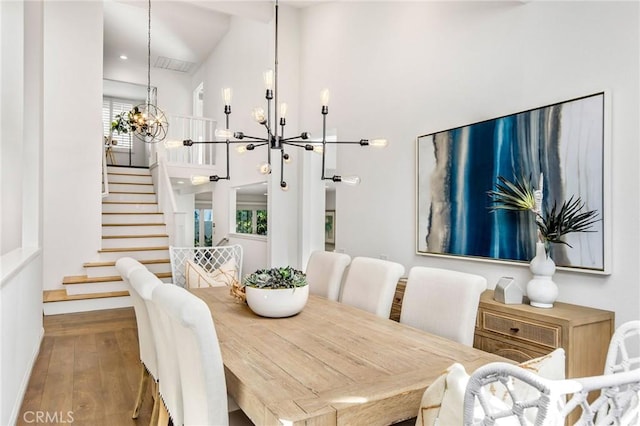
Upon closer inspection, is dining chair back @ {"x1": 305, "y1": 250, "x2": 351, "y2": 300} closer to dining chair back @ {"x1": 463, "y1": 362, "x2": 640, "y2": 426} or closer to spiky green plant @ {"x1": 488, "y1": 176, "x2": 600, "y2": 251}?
spiky green plant @ {"x1": 488, "y1": 176, "x2": 600, "y2": 251}

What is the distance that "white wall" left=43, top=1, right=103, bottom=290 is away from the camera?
556 cm

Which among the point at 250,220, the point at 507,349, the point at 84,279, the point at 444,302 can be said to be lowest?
the point at 84,279

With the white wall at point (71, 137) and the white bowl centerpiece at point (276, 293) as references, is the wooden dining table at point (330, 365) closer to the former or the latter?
the white bowl centerpiece at point (276, 293)

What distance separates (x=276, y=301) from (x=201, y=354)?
92cm

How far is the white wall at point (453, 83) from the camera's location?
7.39 ft

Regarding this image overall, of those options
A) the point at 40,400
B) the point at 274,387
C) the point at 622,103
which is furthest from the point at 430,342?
the point at 40,400

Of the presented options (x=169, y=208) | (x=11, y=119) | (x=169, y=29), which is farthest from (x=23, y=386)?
(x=169, y=29)

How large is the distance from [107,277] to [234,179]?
101 inches

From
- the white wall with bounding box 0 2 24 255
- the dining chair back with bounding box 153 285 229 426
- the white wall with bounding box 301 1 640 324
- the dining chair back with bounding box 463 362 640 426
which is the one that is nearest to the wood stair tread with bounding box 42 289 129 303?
the white wall with bounding box 0 2 24 255

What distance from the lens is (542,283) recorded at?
239cm

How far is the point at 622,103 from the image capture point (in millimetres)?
2252

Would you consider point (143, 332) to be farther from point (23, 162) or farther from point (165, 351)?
point (23, 162)

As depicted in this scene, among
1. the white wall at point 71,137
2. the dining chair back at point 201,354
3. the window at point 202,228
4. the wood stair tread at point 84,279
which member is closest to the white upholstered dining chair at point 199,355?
the dining chair back at point 201,354

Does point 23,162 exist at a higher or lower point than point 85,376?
higher
